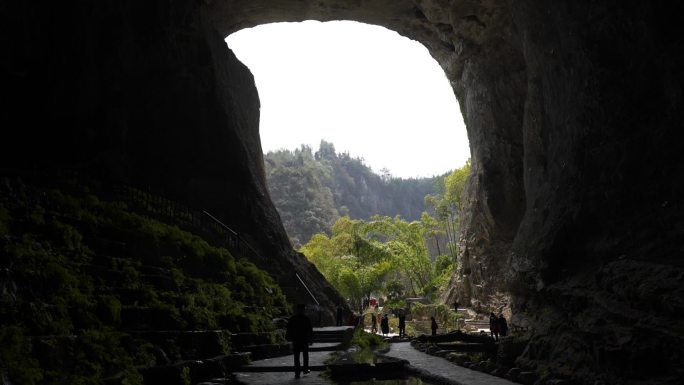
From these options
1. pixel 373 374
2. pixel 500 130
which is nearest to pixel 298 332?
pixel 373 374

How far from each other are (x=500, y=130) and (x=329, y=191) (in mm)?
117116

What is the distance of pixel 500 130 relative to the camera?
29469 mm

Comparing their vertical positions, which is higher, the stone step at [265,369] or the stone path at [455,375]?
the stone step at [265,369]

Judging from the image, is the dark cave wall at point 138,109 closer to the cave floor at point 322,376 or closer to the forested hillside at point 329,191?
the cave floor at point 322,376

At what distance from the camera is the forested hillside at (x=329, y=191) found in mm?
124562

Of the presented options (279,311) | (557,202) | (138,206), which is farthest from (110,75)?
(557,202)

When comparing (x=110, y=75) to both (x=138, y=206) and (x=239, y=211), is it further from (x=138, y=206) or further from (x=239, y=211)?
(x=138, y=206)

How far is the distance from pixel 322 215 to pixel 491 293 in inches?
3696

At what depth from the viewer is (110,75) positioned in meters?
23.8

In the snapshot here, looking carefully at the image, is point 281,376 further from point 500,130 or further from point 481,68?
point 481,68

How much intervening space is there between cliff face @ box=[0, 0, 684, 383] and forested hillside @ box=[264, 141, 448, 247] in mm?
85519

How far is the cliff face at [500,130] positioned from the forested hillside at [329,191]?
281 ft

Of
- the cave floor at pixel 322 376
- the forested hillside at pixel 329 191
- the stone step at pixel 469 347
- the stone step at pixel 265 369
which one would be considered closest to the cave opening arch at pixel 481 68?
the stone step at pixel 469 347

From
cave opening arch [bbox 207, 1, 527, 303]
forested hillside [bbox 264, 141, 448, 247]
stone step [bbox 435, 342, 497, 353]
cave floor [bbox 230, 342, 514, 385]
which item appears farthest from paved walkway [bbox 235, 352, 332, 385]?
forested hillside [bbox 264, 141, 448, 247]
